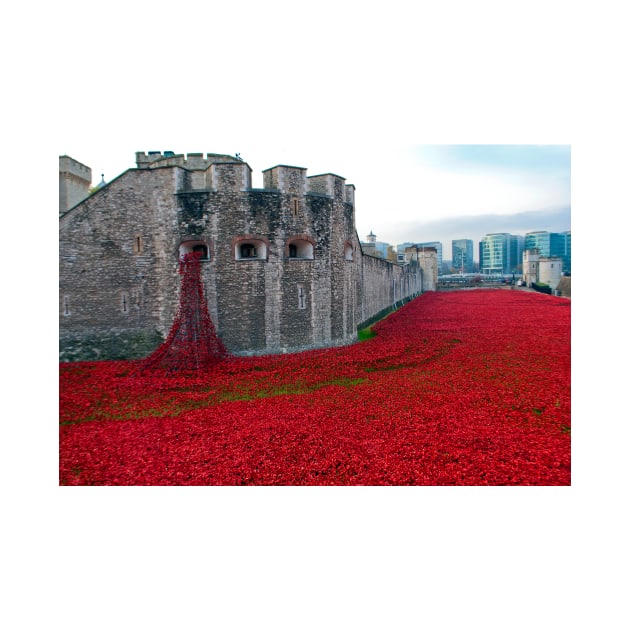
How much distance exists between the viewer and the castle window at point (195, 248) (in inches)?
489

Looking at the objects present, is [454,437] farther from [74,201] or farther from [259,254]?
[74,201]

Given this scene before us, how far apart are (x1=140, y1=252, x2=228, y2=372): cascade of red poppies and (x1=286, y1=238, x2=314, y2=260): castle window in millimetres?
3547

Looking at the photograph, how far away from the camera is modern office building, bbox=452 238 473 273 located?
47.2 metres

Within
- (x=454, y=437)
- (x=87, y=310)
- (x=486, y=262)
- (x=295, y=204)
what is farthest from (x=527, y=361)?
(x=486, y=262)

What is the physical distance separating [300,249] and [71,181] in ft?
39.0

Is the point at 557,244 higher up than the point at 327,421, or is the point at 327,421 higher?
the point at 557,244

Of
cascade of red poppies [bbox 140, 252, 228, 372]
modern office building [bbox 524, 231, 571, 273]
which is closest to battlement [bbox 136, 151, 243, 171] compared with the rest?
cascade of red poppies [bbox 140, 252, 228, 372]

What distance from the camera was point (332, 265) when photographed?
13938 mm

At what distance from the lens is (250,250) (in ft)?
43.5

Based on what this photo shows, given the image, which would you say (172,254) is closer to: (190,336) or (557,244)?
(190,336)

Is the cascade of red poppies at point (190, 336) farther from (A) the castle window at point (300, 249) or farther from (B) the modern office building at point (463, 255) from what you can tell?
(B) the modern office building at point (463, 255)

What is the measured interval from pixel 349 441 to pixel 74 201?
58.0 ft

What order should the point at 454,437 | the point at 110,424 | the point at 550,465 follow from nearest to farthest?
1. the point at 550,465
2. the point at 454,437
3. the point at 110,424

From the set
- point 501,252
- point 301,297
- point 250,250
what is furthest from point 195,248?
point 501,252
